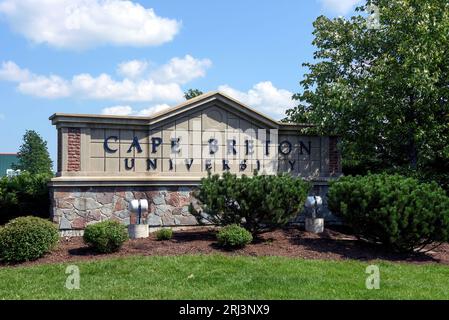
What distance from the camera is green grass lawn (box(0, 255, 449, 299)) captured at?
7176mm

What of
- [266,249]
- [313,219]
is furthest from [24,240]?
[313,219]

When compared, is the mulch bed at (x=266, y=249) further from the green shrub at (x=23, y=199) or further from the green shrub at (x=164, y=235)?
the green shrub at (x=23, y=199)

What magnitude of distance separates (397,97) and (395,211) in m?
4.88

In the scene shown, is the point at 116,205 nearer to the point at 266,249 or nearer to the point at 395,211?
the point at 266,249

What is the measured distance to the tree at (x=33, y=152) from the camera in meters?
45.1

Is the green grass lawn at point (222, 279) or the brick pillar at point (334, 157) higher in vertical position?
the brick pillar at point (334, 157)

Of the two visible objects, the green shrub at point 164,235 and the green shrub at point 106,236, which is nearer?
the green shrub at point 106,236

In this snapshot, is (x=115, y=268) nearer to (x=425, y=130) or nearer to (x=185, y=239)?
(x=185, y=239)

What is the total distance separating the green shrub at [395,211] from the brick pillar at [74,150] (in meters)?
6.14

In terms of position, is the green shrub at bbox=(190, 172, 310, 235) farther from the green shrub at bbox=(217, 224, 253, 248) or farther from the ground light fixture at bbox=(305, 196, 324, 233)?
the ground light fixture at bbox=(305, 196, 324, 233)

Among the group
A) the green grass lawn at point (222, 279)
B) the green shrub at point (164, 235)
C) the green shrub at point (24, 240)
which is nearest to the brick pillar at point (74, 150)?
the green shrub at point (164, 235)

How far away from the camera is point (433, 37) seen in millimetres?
13719

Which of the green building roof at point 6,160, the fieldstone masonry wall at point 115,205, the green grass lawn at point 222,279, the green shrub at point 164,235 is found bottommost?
the green grass lawn at point 222,279

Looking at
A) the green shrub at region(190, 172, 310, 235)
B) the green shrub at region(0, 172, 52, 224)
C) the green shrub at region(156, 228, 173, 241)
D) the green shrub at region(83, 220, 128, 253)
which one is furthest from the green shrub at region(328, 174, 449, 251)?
the green shrub at region(0, 172, 52, 224)
